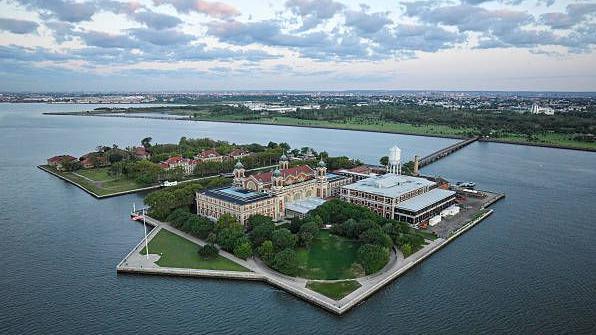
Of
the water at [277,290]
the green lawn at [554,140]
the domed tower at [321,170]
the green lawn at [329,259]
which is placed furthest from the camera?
the green lawn at [554,140]

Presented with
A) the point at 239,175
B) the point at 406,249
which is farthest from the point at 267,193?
the point at 406,249

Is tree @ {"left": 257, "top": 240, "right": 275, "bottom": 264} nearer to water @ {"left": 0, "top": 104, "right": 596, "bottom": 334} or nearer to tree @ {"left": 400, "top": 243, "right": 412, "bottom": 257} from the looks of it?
water @ {"left": 0, "top": 104, "right": 596, "bottom": 334}

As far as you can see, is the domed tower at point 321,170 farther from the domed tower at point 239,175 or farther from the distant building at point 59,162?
the distant building at point 59,162

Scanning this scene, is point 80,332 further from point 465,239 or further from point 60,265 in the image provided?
point 465,239

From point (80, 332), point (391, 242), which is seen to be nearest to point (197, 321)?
point (80, 332)

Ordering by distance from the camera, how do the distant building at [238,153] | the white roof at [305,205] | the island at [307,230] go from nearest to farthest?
the island at [307,230]
the white roof at [305,205]
the distant building at [238,153]

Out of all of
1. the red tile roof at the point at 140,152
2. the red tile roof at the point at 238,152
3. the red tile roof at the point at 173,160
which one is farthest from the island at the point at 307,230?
the red tile roof at the point at 140,152
